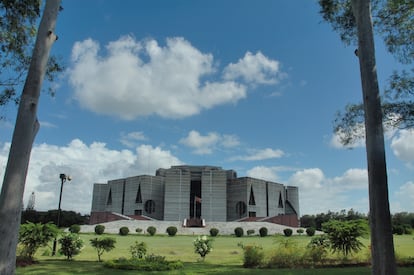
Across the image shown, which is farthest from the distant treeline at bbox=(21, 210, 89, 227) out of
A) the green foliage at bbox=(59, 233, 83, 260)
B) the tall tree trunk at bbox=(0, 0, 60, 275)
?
the tall tree trunk at bbox=(0, 0, 60, 275)

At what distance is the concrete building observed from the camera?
162 feet

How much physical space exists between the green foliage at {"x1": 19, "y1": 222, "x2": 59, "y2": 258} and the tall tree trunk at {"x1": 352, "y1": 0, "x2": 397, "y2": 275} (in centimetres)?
941

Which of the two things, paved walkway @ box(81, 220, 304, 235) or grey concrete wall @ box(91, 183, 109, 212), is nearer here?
paved walkway @ box(81, 220, 304, 235)

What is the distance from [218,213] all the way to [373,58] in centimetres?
4519

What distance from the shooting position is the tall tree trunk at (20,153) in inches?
166

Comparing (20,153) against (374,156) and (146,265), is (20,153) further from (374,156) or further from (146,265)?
(146,265)

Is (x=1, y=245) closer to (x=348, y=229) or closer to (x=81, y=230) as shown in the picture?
(x=348, y=229)

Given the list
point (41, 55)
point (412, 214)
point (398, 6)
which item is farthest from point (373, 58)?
point (412, 214)

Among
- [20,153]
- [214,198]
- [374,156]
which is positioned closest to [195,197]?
[214,198]

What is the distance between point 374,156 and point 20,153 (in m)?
4.84

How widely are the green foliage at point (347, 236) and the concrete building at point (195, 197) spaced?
36397 mm

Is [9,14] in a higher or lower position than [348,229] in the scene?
higher

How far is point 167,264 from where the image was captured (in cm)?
885

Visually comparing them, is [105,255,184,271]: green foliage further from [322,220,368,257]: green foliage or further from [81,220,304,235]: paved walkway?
[81,220,304,235]: paved walkway
